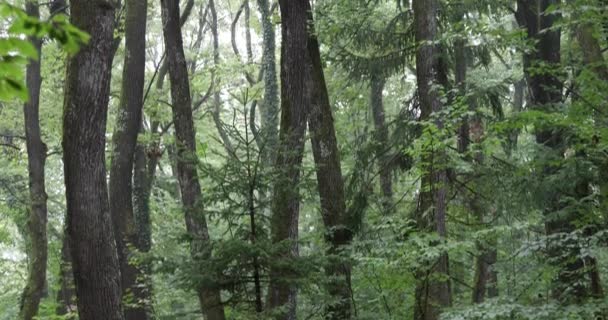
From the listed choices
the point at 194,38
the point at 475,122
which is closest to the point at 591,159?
the point at 475,122

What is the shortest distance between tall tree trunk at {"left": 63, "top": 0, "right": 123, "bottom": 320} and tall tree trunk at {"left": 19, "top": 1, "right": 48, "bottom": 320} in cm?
691

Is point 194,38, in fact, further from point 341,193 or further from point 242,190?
point 242,190

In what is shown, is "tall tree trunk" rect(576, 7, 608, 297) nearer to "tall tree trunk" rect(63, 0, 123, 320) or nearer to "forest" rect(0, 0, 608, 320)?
"forest" rect(0, 0, 608, 320)

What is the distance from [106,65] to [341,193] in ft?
16.0

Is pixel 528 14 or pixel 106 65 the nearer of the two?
pixel 106 65

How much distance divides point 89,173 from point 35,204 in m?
7.15

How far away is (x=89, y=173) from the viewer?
671cm

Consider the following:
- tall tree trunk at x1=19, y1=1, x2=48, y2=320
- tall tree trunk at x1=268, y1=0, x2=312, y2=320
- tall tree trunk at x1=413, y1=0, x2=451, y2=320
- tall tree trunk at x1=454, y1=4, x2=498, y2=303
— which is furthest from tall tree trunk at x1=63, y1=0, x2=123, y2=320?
tall tree trunk at x1=19, y1=1, x2=48, y2=320

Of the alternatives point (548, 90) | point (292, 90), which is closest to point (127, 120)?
point (292, 90)

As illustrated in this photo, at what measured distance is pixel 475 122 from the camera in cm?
1561

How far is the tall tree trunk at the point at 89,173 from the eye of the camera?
21.9 feet

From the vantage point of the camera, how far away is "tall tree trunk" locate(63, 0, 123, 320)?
667cm

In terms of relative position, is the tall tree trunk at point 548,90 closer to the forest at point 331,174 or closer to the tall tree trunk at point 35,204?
the forest at point 331,174

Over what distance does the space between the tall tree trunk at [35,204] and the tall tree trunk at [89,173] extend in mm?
6912
